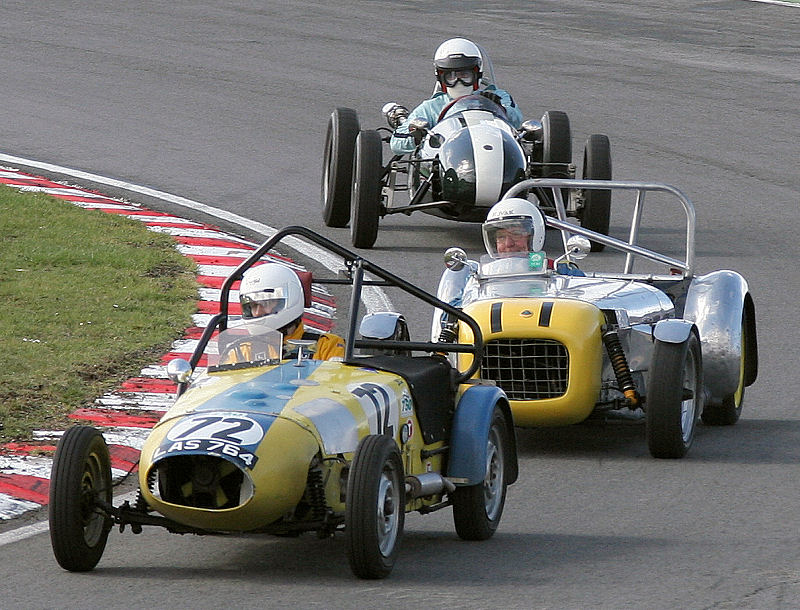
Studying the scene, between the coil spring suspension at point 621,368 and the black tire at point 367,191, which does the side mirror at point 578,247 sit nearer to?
the coil spring suspension at point 621,368

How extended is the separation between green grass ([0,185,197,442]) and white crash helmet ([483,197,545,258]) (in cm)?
225

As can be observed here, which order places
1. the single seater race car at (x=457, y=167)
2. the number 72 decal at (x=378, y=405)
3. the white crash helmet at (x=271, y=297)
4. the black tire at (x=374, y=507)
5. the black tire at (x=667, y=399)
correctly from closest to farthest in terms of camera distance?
the black tire at (x=374, y=507), the number 72 decal at (x=378, y=405), the white crash helmet at (x=271, y=297), the black tire at (x=667, y=399), the single seater race car at (x=457, y=167)

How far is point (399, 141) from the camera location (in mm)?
14883

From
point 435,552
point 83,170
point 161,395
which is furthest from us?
point 83,170

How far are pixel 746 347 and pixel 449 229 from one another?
5788 millimetres

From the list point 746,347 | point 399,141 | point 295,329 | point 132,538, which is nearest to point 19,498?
point 132,538

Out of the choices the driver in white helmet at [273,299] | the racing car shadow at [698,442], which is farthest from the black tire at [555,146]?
the driver in white helmet at [273,299]

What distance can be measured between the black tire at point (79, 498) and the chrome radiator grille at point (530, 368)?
275 cm

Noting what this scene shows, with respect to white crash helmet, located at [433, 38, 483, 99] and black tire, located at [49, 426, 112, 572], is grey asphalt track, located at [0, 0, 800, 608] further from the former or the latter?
white crash helmet, located at [433, 38, 483, 99]

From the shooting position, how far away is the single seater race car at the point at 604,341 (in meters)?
8.72

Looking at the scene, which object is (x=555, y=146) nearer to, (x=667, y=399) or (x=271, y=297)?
(x=667, y=399)

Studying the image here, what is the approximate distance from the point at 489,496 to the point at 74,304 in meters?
5.41

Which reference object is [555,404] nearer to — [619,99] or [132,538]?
[132,538]

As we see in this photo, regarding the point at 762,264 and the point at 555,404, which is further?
the point at 762,264
